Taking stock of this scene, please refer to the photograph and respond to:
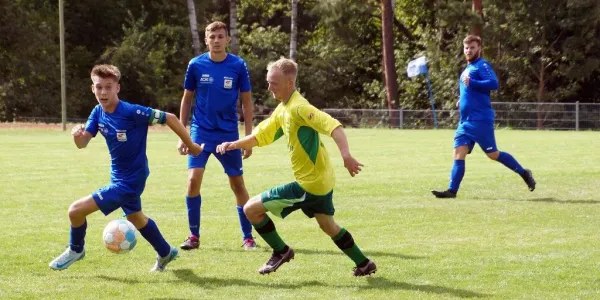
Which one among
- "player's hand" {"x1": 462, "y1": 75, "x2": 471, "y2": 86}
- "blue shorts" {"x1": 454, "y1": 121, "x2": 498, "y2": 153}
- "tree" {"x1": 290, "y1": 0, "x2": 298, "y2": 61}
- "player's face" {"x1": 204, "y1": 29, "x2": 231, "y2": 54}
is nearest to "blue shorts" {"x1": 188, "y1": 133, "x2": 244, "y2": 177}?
"player's face" {"x1": 204, "y1": 29, "x2": 231, "y2": 54}

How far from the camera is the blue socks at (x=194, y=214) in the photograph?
8852mm

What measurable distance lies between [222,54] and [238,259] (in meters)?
1.93

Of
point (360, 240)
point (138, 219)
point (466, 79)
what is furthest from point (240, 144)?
point (466, 79)

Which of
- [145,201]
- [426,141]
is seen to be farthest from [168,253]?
[426,141]

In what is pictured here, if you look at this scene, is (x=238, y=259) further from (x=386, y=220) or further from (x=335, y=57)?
(x=335, y=57)

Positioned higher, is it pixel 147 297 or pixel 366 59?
pixel 366 59

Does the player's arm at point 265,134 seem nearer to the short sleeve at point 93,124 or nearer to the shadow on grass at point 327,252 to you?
the short sleeve at point 93,124

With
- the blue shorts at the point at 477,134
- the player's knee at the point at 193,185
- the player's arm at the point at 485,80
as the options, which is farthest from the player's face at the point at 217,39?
the blue shorts at the point at 477,134

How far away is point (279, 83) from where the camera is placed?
704 cm

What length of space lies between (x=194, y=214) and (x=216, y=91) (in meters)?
1.10

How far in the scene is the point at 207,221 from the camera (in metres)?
10.6

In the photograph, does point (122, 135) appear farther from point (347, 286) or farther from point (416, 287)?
point (416, 287)

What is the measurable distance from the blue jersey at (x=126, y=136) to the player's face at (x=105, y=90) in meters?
0.08

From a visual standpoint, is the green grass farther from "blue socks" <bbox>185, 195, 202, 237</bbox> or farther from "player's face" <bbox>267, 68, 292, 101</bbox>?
"player's face" <bbox>267, 68, 292, 101</bbox>
